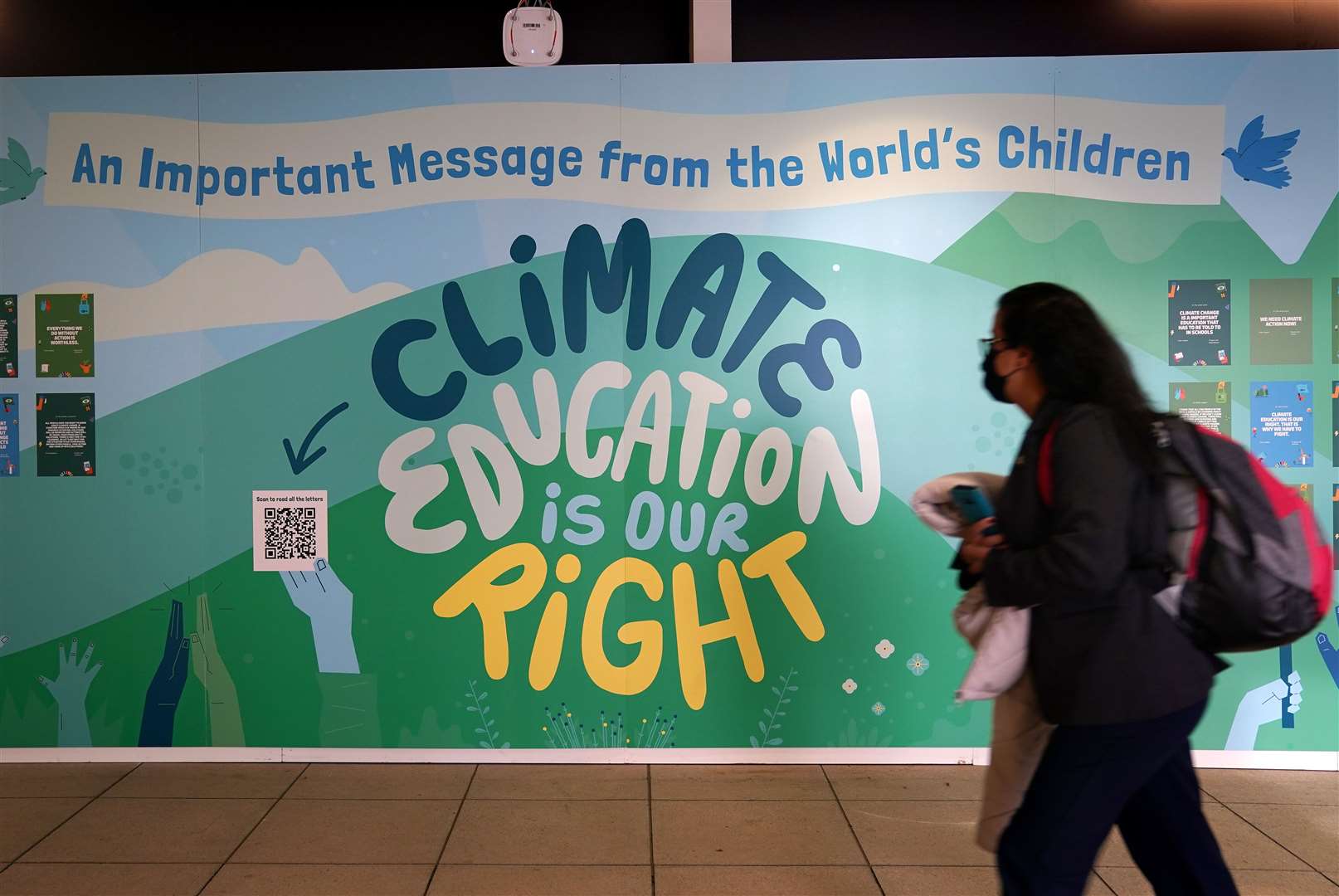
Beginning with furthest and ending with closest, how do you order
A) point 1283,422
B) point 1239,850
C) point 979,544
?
point 1283,422 → point 1239,850 → point 979,544

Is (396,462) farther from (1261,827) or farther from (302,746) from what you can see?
(1261,827)

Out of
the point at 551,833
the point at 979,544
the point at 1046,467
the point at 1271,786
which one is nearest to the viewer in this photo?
the point at 1046,467

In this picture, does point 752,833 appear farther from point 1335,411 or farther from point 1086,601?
point 1335,411

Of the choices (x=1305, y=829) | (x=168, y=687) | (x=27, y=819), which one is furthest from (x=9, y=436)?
(x=1305, y=829)

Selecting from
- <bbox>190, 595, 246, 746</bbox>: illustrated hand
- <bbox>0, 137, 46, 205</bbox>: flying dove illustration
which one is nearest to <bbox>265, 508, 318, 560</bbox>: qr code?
<bbox>190, 595, 246, 746</bbox>: illustrated hand

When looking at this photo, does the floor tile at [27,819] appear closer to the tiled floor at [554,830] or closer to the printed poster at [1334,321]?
the tiled floor at [554,830]

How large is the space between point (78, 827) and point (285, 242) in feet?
6.60

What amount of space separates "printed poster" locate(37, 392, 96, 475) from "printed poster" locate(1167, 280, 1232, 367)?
12.7 ft

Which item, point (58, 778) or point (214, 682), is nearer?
point (58, 778)

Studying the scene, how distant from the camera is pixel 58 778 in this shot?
3.37 m

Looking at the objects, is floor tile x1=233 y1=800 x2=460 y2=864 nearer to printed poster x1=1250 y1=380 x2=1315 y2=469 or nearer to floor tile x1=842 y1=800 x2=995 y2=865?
floor tile x1=842 y1=800 x2=995 y2=865

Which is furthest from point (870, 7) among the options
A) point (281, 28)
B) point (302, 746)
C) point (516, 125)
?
point (302, 746)

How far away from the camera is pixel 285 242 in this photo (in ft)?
11.3

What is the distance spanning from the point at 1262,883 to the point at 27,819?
3655mm
